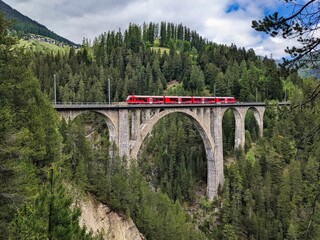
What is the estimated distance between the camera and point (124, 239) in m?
23.5

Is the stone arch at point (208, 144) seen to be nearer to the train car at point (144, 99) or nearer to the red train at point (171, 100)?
the red train at point (171, 100)

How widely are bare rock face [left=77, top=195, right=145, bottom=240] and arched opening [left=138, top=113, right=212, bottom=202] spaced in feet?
76.1

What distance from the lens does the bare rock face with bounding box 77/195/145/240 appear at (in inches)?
837

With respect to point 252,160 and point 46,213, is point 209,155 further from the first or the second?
point 46,213

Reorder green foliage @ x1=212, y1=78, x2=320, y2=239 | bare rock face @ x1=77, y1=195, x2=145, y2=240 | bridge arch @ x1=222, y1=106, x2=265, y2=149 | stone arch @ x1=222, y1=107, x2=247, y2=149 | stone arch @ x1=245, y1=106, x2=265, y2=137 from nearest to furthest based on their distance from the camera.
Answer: bare rock face @ x1=77, y1=195, x2=145, y2=240 < green foliage @ x1=212, y1=78, x2=320, y2=239 < stone arch @ x1=222, y1=107, x2=247, y2=149 < bridge arch @ x1=222, y1=106, x2=265, y2=149 < stone arch @ x1=245, y1=106, x2=265, y2=137

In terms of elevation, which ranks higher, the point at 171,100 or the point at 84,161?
the point at 171,100

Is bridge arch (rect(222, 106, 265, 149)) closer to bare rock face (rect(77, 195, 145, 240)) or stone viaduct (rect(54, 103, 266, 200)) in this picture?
stone viaduct (rect(54, 103, 266, 200))

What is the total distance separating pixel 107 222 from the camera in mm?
22984

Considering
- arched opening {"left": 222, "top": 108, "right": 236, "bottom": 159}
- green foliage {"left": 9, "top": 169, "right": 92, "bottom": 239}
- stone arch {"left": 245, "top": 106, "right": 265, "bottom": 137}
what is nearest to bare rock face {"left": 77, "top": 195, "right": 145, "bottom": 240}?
green foliage {"left": 9, "top": 169, "right": 92, "bottom": 239}

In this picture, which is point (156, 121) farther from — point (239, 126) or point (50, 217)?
point (50, 217)

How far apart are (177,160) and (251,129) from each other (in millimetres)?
16097

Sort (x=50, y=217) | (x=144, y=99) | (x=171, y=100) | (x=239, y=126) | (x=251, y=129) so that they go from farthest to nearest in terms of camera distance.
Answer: (x=251, y=129)
(x=239, y=126)
(x=171, y=100)
(x=144, y=99)
(x=50, y=217)

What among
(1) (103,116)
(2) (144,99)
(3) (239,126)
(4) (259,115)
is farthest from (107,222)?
(4) (259,115)

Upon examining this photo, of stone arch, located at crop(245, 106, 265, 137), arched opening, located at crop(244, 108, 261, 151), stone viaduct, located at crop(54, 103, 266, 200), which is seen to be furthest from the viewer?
stone arch, located at crop(245, 106, 265, 137)
